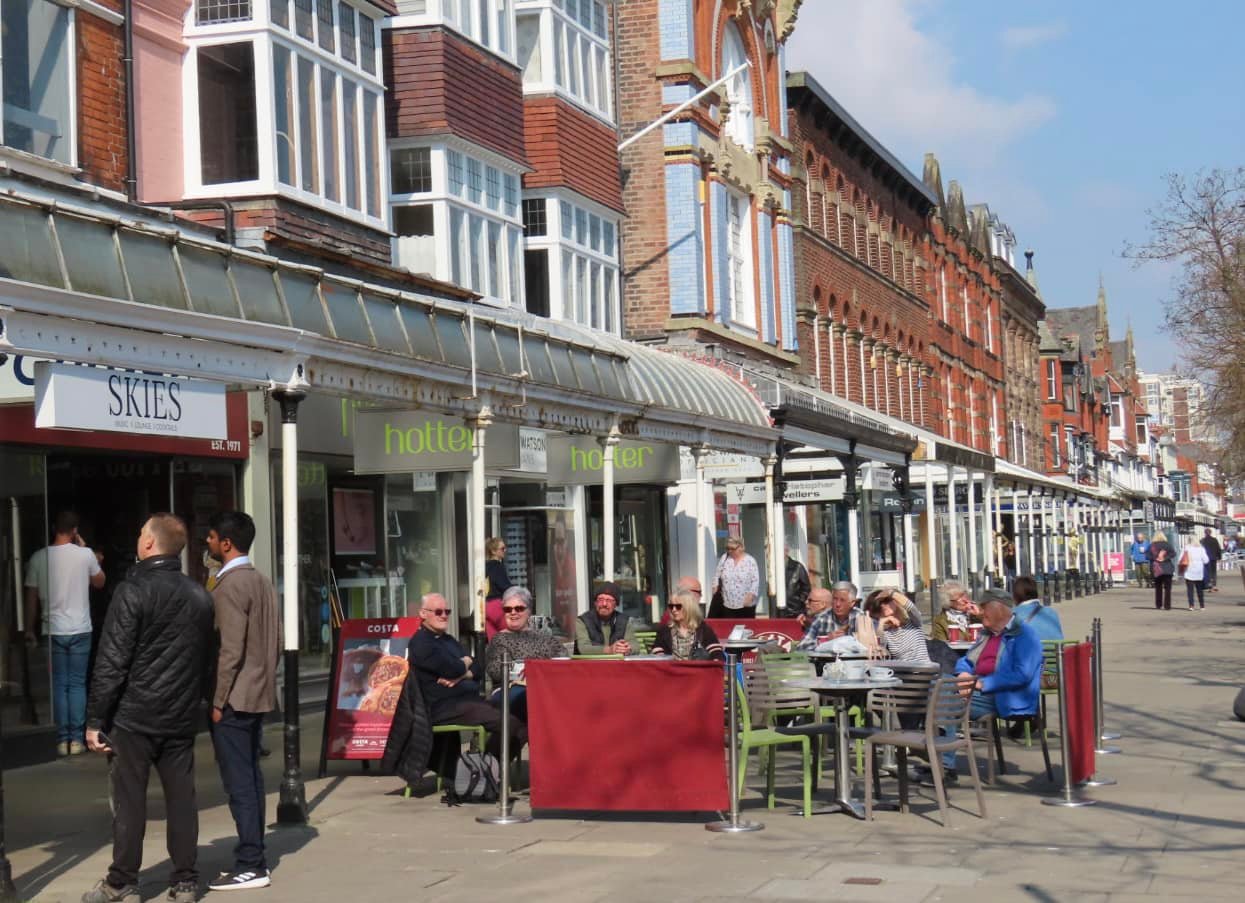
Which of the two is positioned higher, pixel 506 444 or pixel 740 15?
pixel 740 15

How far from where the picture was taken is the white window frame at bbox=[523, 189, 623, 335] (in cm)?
2705

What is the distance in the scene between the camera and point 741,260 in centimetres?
3459

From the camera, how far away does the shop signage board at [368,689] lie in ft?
44.9

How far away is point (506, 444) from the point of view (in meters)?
18.6

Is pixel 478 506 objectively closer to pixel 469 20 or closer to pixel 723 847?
pixel 723 847

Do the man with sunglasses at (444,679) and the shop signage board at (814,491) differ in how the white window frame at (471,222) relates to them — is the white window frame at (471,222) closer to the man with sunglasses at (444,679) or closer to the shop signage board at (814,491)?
the shop signage board at (814,491)

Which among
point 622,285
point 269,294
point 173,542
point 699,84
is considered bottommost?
point 173,542

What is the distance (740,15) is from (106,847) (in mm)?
27214

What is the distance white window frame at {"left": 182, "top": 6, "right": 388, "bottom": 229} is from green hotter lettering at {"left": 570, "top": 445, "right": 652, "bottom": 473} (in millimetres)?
3718

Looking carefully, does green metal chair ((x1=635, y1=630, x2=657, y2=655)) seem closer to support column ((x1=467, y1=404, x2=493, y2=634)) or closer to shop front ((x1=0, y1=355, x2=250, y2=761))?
support column ((x1=467, y1=404, x2=493, y2=634))

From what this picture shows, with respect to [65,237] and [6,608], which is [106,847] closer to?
[65,237]

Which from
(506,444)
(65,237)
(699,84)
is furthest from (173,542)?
(699,84)

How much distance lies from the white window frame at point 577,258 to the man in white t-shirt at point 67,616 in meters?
12.4

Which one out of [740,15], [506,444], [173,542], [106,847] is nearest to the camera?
[173,542]
